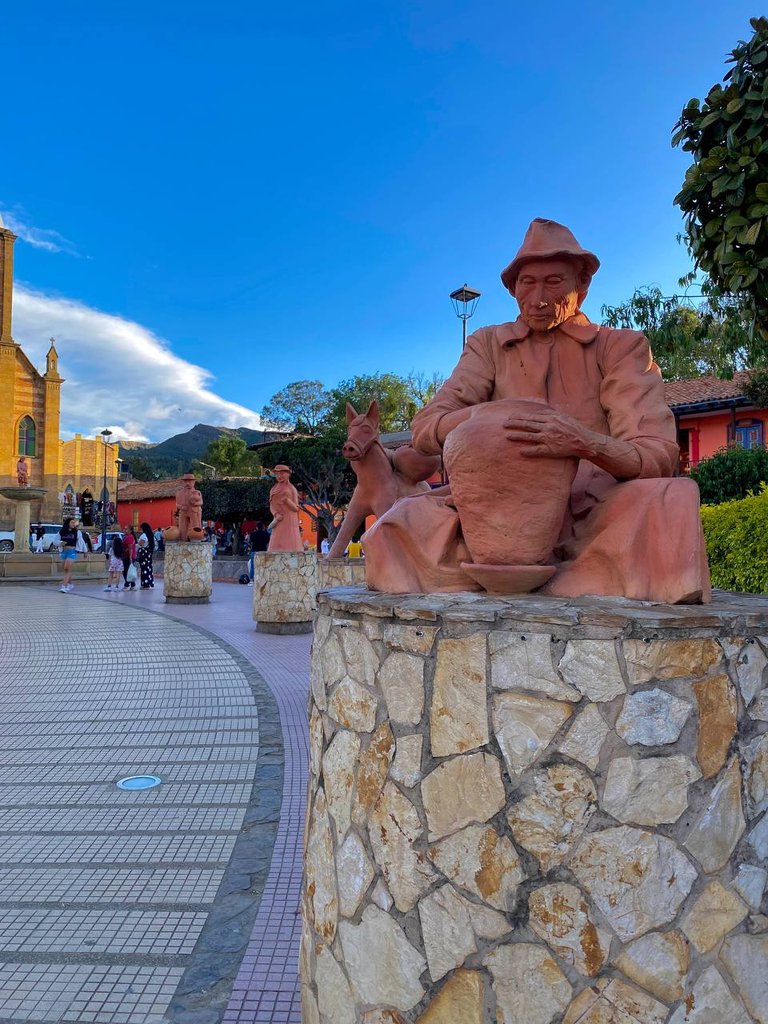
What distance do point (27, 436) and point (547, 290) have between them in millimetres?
42090

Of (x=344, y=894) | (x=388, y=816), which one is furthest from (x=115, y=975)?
(x=388, y=816)

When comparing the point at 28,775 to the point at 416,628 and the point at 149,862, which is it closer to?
the point at 149,862

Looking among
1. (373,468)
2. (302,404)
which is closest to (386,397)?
(302,404)

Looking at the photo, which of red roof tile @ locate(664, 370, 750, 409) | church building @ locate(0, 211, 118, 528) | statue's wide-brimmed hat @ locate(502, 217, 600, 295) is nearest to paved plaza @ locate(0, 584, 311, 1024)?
statue's wide-brimmed hat @ locate(502, 217, 600, 295)

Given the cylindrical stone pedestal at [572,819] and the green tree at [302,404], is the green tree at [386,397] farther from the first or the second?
the cylindrical stone pedestal at [572,819]

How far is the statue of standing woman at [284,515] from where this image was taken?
1142cm

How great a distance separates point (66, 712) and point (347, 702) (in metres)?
4.95

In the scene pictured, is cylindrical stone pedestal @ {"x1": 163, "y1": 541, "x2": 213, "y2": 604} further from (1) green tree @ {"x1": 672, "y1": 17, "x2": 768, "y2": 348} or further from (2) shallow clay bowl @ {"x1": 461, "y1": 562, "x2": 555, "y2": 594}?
(2) shallow clay bowl @ {"x1": 461, "y1": 562, "x2": 555, "y2": 594}

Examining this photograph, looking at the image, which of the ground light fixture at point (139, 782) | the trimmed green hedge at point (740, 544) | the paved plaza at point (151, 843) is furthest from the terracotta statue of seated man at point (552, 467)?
the trimmed green hedge at point (740, 544)

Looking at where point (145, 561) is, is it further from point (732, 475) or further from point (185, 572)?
point (732, 475)

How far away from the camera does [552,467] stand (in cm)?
188

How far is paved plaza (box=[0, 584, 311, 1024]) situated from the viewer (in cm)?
239

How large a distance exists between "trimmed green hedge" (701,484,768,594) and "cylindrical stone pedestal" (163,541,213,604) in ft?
34.0

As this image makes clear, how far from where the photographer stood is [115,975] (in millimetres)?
2455
